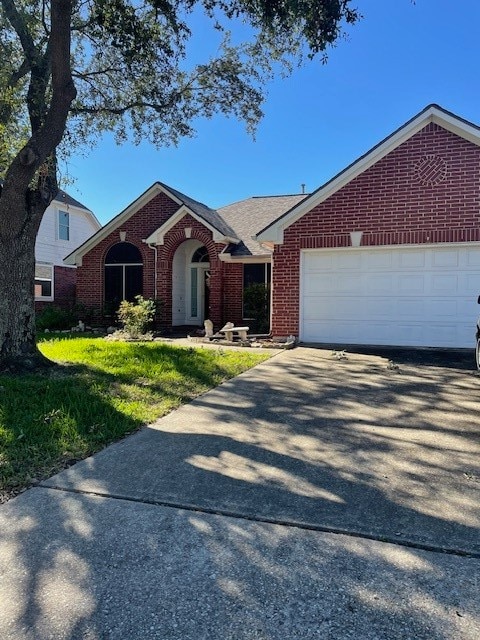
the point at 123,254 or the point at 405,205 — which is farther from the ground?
the point at 405,205

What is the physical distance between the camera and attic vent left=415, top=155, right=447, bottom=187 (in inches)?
417

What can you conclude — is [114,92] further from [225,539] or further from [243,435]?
[225,539]

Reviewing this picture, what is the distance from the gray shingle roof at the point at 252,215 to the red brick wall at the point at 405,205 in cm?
347

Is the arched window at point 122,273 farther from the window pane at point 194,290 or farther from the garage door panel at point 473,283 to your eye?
the garage door panel at point 473,283

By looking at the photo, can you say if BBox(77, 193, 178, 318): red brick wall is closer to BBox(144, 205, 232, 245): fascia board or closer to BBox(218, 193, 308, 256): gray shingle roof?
BBox(144, 205, 232, 245): fascia board

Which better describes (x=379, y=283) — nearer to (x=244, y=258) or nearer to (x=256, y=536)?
(x=244, y=258)

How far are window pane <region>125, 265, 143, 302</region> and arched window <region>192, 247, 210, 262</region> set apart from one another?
2146mm

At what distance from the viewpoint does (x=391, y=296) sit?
11070mm

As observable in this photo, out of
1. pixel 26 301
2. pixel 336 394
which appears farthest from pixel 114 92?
pixel 336 394

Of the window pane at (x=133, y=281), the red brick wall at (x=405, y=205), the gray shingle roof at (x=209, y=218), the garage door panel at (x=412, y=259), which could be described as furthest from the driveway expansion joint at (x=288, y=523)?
the window pane at (x=133, y=281)

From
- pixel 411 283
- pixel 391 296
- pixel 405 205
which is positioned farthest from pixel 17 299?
pixel 405 205

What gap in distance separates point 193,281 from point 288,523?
15.5 metres

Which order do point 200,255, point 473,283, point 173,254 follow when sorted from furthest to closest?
point 200,255
point 173,254
point 473,283

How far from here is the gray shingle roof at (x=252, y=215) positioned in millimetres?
15883
